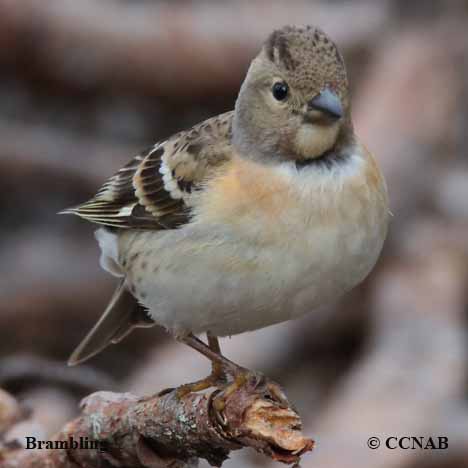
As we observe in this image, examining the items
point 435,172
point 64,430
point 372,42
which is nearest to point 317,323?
point 435,172

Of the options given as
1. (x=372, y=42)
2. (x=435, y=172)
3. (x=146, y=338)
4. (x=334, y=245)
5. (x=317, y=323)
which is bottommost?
(x=334, y=245)

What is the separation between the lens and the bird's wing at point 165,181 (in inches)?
182

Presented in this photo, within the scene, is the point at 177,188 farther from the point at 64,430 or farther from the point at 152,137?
the point at 152,137

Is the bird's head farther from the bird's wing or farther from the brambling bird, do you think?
the bird's wing

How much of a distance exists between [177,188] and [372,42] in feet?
14.2

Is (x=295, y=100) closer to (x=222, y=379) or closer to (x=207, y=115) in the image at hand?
(x=222, y=379)

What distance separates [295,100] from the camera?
4.28 m

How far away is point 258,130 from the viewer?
14.5 ft

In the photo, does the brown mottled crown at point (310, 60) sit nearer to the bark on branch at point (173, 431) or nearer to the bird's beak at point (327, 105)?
the bird's beak at point (327, 105)

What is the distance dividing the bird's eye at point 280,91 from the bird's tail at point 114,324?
1314mm

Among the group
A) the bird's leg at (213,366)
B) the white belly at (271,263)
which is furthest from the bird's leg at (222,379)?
the white belly at (271,263)

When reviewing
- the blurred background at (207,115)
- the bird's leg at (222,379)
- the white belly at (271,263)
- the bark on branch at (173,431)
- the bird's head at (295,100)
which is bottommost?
the bark on branch at (173,431)

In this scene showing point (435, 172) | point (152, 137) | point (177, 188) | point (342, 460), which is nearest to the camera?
point (177, 188)

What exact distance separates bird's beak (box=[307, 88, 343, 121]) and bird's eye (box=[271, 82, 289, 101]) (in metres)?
0.13
